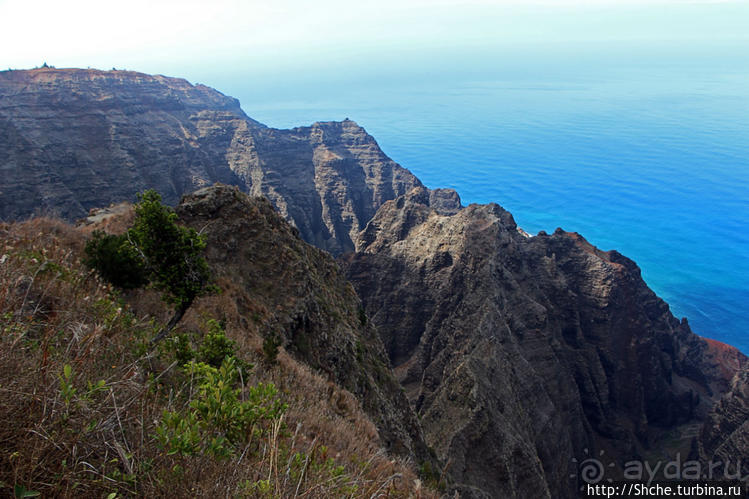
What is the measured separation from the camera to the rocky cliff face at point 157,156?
6141 cm

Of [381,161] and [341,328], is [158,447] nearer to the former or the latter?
[341,328]

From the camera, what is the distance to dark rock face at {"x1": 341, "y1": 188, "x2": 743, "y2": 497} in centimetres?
2645

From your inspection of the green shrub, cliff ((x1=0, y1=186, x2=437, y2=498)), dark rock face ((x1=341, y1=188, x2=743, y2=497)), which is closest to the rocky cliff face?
dark rock face ((x1=341, y1=188, x2=743, y2=497))

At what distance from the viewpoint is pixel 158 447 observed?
320 cm

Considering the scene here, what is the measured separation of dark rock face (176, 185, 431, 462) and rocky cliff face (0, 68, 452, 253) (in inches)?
1958

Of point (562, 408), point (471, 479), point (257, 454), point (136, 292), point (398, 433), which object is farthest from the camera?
point (562, 408)

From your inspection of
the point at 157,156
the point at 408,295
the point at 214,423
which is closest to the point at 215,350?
the point at 214,423

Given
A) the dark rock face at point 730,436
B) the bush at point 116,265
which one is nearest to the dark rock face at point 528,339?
the dark rock face at point 730,436

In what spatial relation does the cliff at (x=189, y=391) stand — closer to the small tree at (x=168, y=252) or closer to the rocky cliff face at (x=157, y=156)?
the small tree at (x=168, y=252)

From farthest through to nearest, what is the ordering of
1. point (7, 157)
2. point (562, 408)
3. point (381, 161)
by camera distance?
point (381, 161) → point (7, 157) → point (562, 408)

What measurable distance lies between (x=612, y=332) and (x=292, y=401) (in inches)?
1779

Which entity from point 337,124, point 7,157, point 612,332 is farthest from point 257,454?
point 337,124

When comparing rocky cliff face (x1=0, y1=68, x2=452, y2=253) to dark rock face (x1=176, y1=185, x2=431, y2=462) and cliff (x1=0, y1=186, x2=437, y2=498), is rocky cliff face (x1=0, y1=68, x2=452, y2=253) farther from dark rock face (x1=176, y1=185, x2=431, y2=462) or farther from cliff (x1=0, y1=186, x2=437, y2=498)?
cliff (x1=0, y1=186, x2=437, y2=498)

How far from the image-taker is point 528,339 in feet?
114
